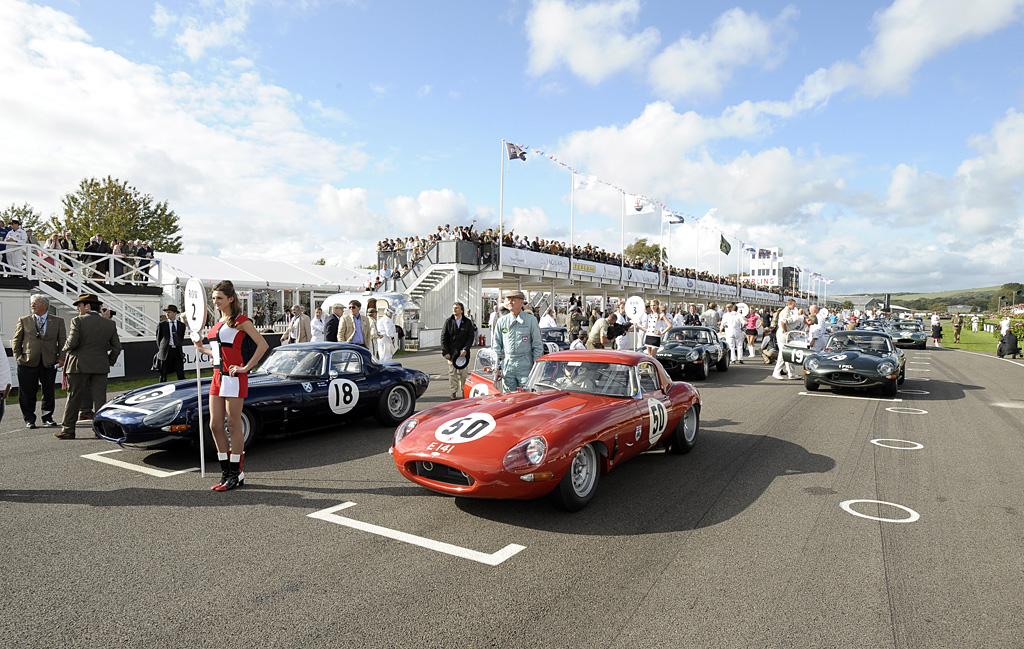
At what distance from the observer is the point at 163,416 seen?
19.5 feet

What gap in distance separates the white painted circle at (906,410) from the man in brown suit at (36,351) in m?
12.3

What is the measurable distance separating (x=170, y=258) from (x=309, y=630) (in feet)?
86.8

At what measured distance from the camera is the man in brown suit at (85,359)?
7.45m

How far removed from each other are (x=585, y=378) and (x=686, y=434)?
5.08 ft

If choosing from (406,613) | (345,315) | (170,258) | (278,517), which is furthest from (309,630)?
(170,258)

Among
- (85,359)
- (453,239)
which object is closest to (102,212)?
(453,239)

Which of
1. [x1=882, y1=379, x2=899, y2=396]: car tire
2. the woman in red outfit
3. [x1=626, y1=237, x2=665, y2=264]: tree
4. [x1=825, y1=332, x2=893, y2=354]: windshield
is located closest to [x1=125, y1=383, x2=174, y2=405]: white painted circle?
the woman in red outfit

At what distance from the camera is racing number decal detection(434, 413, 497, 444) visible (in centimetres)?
464

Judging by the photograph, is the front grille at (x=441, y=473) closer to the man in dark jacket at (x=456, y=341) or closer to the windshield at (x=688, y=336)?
the man in dark jacket at (x=456, y=341)

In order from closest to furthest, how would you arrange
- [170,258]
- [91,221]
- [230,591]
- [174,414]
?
[230,591] < [174,414] < [170,258] < [91,221]

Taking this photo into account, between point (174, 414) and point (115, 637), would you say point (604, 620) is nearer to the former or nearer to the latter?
point (115, 637)

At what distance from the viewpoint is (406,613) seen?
3.13m

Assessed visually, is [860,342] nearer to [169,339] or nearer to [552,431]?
[552,431]

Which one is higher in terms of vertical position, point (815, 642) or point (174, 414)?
point (174, 414)
